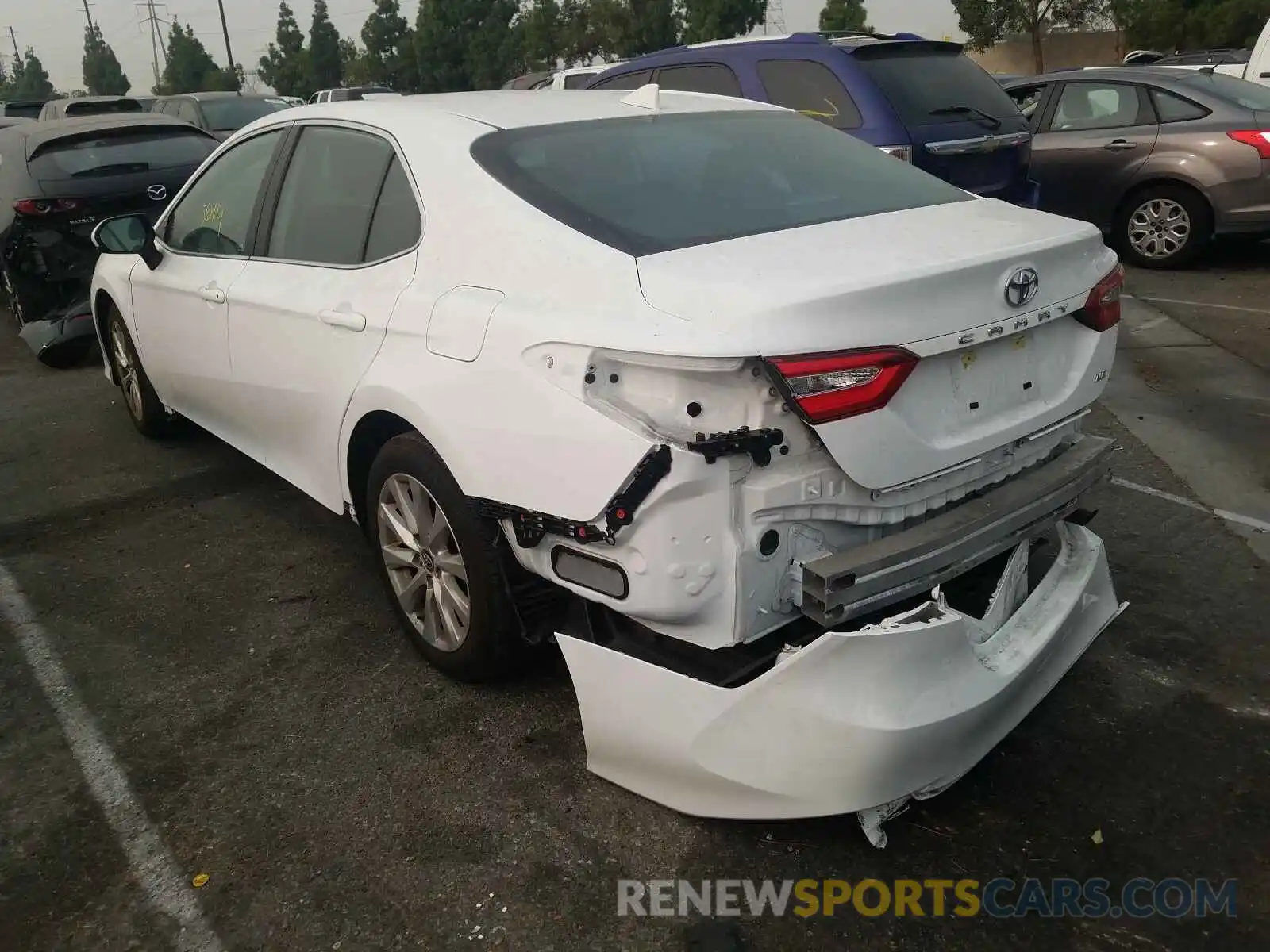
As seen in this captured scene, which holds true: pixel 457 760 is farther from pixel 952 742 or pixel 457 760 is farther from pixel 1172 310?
pixel 1172 310

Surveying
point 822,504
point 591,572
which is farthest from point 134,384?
point 822,504

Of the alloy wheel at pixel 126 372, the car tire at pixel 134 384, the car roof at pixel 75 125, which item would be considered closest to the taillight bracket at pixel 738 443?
the car tire at pixel 134 384

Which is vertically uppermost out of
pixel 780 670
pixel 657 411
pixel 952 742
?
pixel 657 411

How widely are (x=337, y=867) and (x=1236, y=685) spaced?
259 centimetres

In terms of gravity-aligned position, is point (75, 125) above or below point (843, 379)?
above

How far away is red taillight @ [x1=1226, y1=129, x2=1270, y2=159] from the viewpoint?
318 inches

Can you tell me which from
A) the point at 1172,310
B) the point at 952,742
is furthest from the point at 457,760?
→ the point at 1172,310

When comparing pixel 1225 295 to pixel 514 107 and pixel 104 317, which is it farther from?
pixel 104 317

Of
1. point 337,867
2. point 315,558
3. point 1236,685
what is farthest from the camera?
point 315,558

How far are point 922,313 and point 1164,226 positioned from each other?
306 inches

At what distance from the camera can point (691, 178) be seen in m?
2.97

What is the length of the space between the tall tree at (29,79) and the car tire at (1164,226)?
Answer: 105 m

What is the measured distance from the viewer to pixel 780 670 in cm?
222

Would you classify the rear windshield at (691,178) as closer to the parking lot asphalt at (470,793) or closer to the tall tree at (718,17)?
the parking lot asphalt at (470,793)
